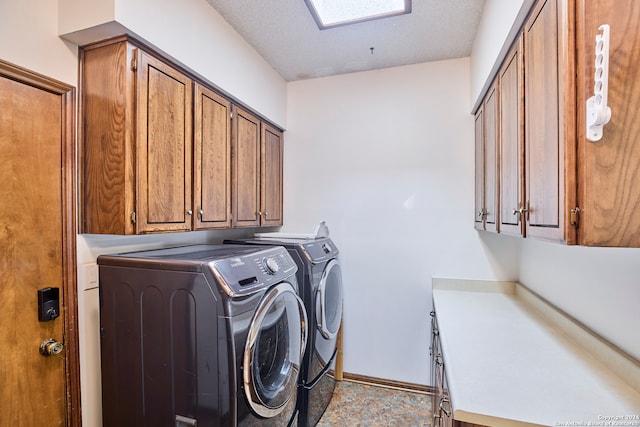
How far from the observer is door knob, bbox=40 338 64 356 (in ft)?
4.38

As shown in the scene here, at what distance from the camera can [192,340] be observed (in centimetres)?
128

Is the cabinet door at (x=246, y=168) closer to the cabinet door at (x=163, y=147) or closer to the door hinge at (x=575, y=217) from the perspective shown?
the cabinet door at (x=163, y=147)

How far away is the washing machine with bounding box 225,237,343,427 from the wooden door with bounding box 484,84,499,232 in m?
1.10

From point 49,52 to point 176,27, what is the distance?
57 cm

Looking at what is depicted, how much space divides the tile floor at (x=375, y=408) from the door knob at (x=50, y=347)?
5.39 ft

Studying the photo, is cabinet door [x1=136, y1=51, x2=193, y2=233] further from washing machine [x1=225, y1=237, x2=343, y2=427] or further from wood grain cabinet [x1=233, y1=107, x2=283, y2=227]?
washing machine [x1=225, y1=237, x2=343, y2=427]

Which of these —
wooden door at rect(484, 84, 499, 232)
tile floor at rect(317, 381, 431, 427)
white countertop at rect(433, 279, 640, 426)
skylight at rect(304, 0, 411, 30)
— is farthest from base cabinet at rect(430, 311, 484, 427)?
skylight at rect(304, 0, 411, 30)

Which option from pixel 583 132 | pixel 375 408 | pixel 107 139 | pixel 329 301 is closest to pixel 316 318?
pixel 329 301

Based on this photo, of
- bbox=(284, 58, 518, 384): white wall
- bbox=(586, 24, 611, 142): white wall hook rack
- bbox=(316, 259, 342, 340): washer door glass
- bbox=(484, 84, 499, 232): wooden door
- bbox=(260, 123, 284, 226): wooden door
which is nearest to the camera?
bbox=(586, 24, 611, 142): white wall hook rack

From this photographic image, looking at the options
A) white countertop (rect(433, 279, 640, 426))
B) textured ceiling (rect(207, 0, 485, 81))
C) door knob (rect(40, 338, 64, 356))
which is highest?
textured ceiling (rect(207, 0, 485, 81))

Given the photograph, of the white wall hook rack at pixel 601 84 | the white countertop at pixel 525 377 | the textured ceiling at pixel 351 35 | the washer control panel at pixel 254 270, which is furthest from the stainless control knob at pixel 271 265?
the textured ceiling at pixel 351 35

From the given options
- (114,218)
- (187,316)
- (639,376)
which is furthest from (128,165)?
(639,376)

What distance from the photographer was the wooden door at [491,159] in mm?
1754

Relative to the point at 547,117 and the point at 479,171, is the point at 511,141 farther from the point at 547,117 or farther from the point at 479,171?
the point at 479,171
